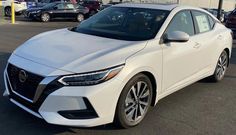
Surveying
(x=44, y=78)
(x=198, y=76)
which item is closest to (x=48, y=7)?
(x=198, y=76)

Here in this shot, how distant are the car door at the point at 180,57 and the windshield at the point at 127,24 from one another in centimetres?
24

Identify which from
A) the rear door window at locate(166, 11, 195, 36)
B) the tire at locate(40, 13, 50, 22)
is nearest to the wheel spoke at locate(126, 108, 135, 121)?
the rear door window at locate(166, 11, 195, 36)

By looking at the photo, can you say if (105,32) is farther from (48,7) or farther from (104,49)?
(48,7)

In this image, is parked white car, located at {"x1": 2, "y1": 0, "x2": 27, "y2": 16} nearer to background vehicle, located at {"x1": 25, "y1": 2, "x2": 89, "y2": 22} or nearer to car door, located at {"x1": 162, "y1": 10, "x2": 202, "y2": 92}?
background vehicle, located at {"x1": 25, "y1": 2, "x2": 89, "y2": 22}

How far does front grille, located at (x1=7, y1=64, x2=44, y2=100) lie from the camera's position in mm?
4157

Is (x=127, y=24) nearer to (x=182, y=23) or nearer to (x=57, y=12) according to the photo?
(x=182, y=23)

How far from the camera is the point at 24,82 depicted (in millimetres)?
4316

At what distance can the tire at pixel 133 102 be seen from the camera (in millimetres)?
4395

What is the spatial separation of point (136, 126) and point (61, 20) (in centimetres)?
2309

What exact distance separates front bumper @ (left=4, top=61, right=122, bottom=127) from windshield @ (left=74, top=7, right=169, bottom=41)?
1.19m

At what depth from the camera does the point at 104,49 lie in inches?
179

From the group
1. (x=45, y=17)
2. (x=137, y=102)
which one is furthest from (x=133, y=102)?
(x=45, y=17)

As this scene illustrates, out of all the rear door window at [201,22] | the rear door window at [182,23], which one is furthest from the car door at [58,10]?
the rear door window at [182,23]

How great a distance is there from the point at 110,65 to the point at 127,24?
1.45m
